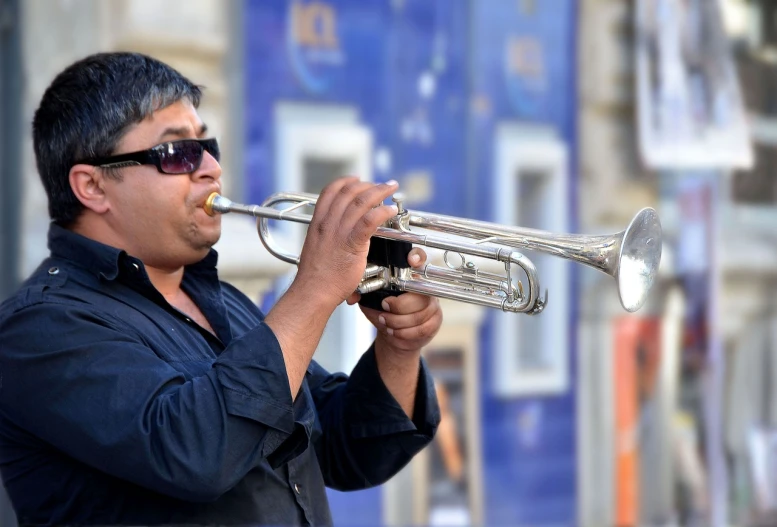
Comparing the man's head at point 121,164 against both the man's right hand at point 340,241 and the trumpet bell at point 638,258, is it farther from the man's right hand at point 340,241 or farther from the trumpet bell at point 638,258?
the trumpet bell at point 638,258

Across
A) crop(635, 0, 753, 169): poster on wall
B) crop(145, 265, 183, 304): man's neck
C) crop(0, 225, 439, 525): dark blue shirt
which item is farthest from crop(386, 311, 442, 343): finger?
crop(635, 0, 753, 169): poster on wall

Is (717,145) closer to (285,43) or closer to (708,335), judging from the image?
(708,335)

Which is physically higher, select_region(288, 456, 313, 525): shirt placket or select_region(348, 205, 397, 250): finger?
select_region(348, 205, 397, 250): finger

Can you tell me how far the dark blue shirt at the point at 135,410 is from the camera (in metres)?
1.84

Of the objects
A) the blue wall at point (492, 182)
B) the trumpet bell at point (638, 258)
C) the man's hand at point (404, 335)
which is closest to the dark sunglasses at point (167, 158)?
the man's hand at point (404, 335)

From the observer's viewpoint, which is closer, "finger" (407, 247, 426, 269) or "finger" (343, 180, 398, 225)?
"finger" (343, 180, 398, 225)

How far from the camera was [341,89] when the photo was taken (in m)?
4.46

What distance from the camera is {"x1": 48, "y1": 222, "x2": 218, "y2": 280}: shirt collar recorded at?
211 cm

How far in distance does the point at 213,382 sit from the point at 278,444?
16 cm

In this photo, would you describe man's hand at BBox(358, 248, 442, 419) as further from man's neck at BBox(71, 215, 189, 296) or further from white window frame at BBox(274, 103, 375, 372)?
white window frame at BBox(274, 103, 375, 372)

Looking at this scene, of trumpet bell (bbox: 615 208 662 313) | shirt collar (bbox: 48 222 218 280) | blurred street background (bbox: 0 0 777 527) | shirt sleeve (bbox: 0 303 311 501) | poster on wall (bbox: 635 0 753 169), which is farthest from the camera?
poster on wall (bbox: 635 0 753 169)

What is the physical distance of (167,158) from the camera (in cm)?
221

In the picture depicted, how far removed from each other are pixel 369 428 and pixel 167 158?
2.39 ft

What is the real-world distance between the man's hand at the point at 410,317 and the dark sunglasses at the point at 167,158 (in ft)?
1.56
